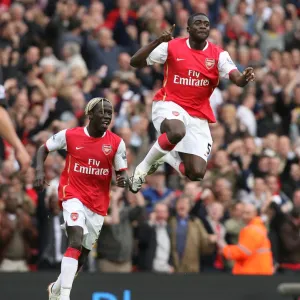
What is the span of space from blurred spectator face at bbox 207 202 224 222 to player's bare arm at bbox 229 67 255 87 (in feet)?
15.5

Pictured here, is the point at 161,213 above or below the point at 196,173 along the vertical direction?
above

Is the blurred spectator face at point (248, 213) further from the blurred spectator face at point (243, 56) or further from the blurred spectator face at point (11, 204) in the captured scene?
the blurred spectator face at point (243, 56)

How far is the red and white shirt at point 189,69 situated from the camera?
11.6 meters

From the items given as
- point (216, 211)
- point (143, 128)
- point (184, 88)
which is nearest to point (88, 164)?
point (184, 88)

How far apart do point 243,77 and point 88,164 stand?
6.60 ft

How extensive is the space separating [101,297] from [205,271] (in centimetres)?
227

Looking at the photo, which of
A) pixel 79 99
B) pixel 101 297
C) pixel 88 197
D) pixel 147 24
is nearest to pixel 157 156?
pixel 88 197

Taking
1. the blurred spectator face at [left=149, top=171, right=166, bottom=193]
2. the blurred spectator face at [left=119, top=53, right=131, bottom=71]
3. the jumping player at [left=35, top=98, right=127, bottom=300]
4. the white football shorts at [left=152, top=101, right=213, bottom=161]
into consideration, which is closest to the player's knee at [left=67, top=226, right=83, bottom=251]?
the jumping player at [left=35, top=98, right=127, bottom=300]

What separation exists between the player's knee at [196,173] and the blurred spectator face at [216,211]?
4.05 m

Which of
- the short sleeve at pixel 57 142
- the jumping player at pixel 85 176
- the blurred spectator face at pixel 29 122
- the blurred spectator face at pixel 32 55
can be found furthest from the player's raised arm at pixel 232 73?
the blurred spectator face at pixel 32 55

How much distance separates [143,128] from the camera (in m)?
17.2

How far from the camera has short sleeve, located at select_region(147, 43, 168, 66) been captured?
11.6m

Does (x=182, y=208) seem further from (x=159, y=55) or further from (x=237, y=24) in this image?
(x=237, y=24)

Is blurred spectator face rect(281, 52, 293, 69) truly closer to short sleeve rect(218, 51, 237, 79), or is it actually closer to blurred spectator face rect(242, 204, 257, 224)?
blurred spectator face rect(242, 204, 257, 224)
